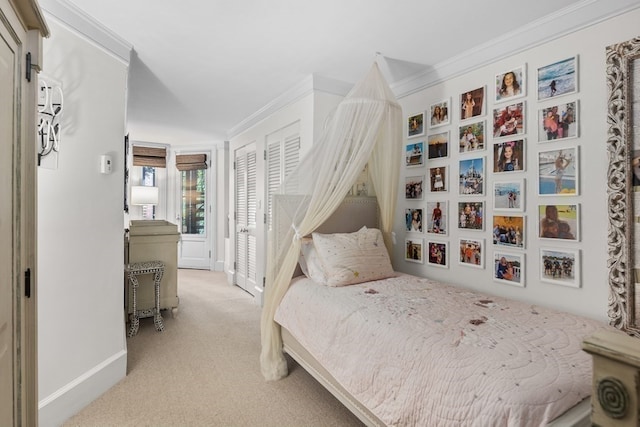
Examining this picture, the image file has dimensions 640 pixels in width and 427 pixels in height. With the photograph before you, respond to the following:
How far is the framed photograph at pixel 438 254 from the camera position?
109 inches

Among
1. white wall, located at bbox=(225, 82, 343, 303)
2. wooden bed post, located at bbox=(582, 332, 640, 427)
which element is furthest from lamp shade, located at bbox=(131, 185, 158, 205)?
wooden bed post, located at bbox=(582, 332, 640, 427)

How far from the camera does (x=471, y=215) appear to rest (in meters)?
2.59

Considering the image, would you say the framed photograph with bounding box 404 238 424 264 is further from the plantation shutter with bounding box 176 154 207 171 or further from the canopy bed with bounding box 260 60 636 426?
the plantation shutter with bounding box 176 154 207 171

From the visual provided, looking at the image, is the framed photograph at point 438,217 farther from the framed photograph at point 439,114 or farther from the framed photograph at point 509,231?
the framed photograph at point 439,114

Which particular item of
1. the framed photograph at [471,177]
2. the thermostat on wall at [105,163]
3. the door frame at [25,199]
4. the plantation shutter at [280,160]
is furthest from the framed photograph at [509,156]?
the thermostat on wall at [105,163]

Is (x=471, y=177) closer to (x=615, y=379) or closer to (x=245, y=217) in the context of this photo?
(x=615, y=379)

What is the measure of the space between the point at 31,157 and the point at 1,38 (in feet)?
1.17

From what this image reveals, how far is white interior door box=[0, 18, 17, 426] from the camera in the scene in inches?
34.1

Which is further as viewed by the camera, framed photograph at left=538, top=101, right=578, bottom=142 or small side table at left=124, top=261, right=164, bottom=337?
small side table at left=124, top=261, right=164, bottom=337

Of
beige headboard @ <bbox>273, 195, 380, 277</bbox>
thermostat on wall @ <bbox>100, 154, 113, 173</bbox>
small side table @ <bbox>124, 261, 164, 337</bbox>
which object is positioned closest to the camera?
thermostat on wall @ <bbox>100, 154, 113, 173</bbox>

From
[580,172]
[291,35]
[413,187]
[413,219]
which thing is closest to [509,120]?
[580,172]

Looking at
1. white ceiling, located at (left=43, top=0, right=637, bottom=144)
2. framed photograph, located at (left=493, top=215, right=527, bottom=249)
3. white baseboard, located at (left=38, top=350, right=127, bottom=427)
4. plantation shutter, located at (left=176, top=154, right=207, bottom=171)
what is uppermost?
Answer: white ceiling, located at (left=43, top=0, right=637, bottom=144)

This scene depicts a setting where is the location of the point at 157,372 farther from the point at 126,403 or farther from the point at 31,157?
the point at 31,157

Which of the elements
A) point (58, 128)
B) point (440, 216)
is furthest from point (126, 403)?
point (440, 216)
